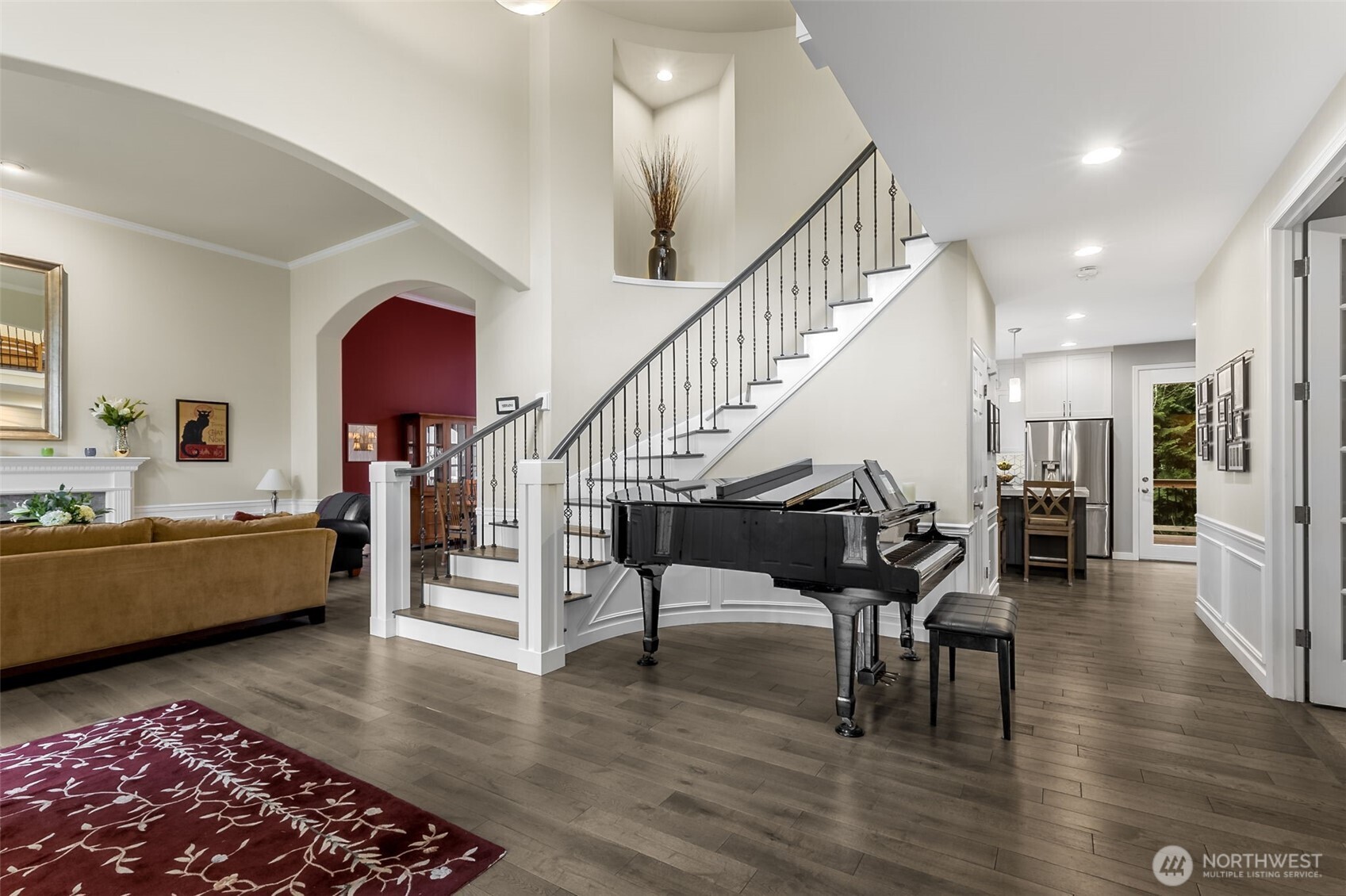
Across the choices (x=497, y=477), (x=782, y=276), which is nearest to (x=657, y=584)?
(x=497, y=477)

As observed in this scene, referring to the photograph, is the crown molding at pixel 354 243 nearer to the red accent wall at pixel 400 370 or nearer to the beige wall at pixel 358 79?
the red accent wall at pixel 400 370

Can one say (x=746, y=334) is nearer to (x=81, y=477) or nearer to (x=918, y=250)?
(x=918, y=250)

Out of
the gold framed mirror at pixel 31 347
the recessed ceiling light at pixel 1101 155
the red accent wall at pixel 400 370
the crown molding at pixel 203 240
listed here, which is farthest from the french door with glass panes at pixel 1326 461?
the gold framed mirror at pixel 31 347

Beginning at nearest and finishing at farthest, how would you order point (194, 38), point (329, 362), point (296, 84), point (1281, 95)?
point (1281, 95)
point (194, 38)
point (296, 84)
point (329, 362)

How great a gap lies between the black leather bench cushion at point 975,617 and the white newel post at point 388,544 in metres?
3.44

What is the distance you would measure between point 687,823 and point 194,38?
4.77 meters

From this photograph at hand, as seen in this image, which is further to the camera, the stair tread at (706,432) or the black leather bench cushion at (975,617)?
the stair tread at (706,432)

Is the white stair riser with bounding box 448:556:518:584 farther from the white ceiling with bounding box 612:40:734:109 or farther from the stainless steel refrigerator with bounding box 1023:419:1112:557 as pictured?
the stainless steel refrigerator with bounding box 1023:419:1112:557

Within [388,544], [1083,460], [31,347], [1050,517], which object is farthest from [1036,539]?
[31,347]

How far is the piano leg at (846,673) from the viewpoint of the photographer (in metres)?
2.80

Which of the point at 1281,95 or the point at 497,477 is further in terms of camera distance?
the point at 497,477

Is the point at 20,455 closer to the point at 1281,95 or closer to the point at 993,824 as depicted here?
the point at 993,824

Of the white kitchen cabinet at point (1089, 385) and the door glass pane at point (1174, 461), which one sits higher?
the white kitchen cabinet at point (1089, 385)

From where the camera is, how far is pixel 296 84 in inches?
161
